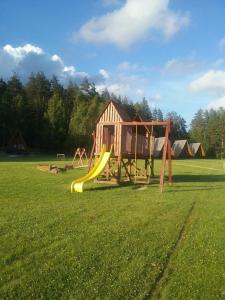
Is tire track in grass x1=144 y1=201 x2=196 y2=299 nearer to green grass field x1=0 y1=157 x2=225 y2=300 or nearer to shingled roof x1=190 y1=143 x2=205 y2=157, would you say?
green grass field x1=0 y1=157 x2=225 y2=300

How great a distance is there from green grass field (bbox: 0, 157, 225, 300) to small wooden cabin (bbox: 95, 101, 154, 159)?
24.0 ft

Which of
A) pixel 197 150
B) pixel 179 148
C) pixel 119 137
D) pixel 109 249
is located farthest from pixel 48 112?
pixel 109 249

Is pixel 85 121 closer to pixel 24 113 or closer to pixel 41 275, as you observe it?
pixel 24 113

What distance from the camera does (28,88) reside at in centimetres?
7075

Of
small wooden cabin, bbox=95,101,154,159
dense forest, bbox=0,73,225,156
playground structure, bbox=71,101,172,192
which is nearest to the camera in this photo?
playground structure, bbox=71,101,172,192

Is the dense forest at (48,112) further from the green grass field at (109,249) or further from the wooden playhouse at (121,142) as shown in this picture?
the green grass field at (109,249)

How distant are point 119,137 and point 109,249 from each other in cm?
1307

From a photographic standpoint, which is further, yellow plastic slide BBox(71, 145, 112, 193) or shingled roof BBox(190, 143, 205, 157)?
shingled roof BBox(190, 143, 205, 157)

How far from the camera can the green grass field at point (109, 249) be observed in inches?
205

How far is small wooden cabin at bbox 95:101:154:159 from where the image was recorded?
19.6 metres

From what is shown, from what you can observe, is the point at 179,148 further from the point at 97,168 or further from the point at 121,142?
the point at 97,168

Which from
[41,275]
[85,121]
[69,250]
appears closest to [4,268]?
[41,275]

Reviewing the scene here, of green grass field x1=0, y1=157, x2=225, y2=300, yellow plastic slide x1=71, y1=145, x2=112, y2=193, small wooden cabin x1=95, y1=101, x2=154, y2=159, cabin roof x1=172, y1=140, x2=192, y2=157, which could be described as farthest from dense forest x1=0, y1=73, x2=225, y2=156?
green grass field x1=0, y1=157, x2=225, y2=300

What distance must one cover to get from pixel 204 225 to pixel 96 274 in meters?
4.60
